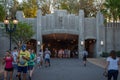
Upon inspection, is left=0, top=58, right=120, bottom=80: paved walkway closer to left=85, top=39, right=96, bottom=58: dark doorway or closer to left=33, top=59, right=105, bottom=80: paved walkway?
left=33, top=59, right=105, bottom=80: paved walkway

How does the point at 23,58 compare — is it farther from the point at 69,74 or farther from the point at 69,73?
the point at 69,73

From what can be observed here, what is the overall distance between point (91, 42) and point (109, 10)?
11489 millimetres

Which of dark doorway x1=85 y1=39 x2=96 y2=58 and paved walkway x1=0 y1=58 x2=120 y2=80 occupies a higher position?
dark doorway x1=85 y1=39 x2=96 y2=58

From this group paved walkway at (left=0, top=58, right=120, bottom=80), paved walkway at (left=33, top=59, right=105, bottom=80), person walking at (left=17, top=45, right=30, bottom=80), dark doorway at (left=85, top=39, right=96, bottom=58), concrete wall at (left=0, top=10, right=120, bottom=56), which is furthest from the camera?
dark doorway at (left=85, top=39, right=96, bottom=58)

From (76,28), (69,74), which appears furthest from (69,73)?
(76,28)

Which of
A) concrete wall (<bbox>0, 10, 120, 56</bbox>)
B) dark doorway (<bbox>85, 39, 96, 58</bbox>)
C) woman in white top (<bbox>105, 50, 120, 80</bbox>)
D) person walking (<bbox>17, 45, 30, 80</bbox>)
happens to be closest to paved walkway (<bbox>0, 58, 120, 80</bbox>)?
person walking (<bbox>17, 45, 30, 80</bbox>)

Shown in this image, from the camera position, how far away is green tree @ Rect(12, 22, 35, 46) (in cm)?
5181

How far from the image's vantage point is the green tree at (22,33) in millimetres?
51812

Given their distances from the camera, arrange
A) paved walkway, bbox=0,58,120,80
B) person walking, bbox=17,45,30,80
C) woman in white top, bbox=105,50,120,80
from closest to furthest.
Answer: woman in white top, bbox=105,50,120,80 < person walking, bbox=17,45,30,80 < paved walkway, bbox=0,58,120,80

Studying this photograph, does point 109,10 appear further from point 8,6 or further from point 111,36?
point 8,6

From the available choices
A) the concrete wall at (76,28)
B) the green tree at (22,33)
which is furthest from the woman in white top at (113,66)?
the concrete wall at (76,28)

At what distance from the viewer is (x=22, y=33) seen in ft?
173

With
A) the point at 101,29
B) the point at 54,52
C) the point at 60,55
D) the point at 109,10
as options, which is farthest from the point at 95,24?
the point at 54,52

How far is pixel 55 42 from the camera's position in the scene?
74.9 meters
